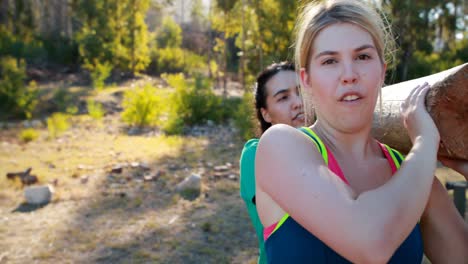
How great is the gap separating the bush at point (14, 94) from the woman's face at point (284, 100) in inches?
340

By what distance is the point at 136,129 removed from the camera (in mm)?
9289

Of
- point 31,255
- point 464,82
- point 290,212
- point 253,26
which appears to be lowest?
point 31,255

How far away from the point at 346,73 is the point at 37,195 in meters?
4.67

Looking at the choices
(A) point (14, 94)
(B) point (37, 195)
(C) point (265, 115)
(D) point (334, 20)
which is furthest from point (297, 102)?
(A) point (14, 94)

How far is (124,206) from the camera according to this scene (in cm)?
500

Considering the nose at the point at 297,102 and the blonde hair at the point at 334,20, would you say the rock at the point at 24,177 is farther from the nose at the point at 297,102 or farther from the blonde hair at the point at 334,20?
the blonde hair at the point at 334,20

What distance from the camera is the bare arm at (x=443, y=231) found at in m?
1.33

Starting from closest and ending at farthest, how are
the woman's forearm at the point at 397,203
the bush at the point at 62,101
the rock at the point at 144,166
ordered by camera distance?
the woman's forearm at the point at 397,203 < the rock at the point at 144,166 < the bush at the point at 62,101

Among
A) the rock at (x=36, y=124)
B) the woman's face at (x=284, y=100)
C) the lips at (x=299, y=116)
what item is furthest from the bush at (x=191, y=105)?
the lips at (x=299, y=116)

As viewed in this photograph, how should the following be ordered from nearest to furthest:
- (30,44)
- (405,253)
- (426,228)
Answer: (405,253), (426,228), (30,44)

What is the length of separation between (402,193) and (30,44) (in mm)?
19865

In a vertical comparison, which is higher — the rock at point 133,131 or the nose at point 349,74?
the nose at point 349,74

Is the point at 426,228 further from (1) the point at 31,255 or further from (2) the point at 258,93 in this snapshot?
(1) the point at 31,255

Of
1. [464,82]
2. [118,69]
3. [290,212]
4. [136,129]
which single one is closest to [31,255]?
[290,212]
